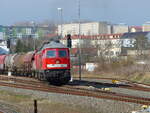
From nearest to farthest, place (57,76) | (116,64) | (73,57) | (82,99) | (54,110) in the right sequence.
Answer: (54,110) < (82,99) < (57,76) < (116,64) < (73,57)

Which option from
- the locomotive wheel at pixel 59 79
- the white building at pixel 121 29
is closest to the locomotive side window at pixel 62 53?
the locomotive wheel at pixel 59 79

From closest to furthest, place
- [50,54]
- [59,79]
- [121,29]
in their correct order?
[59,79]
[50,54]
[121,29]

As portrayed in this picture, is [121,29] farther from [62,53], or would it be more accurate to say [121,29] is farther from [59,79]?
[59,79]

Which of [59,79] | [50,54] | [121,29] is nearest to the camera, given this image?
[59,79]

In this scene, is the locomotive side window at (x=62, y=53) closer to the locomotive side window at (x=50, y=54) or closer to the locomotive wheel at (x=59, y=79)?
the locomotive side window at (x=50, y=54)

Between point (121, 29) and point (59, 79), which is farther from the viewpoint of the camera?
point (121, 29)

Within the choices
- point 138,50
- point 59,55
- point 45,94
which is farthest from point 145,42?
point 45,94

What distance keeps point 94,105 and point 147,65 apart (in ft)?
97.4

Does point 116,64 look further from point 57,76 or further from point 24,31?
point 24,31

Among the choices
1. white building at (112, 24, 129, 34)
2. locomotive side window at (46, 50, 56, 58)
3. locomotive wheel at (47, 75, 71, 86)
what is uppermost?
white building at (112, 24, 129, 34)

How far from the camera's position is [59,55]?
2738 centimetres

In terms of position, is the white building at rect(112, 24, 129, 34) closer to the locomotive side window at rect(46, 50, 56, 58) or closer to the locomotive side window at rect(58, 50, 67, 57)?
the locomotive side window at rect(58, 50, 67, 57)

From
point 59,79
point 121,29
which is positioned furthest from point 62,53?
point 121,29

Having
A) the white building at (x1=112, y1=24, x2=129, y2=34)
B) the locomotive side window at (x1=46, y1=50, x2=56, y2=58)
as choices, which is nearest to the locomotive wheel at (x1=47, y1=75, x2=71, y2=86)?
the locomotive side window at (x1=46, y1=50, x2=56, y2=58)
